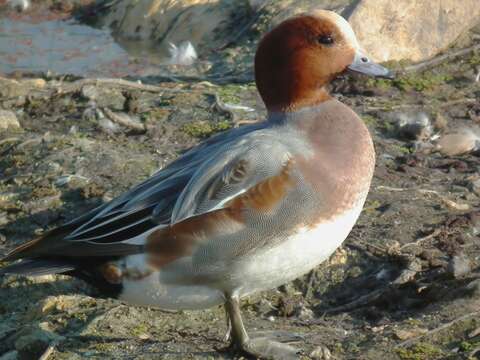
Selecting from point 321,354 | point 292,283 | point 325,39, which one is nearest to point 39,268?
point 321,354

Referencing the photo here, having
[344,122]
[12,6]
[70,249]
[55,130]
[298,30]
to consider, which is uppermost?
[298,30]

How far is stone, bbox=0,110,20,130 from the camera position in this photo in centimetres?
630

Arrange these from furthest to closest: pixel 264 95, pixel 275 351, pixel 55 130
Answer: pixel 55 130
pixel 264 95
pixel 275 351

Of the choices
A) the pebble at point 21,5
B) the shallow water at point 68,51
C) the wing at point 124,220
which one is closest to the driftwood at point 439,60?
the shallow water at point 68,51

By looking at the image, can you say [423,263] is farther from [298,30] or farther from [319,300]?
[298,30]

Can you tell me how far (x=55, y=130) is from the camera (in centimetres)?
622

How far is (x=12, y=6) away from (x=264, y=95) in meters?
6.73

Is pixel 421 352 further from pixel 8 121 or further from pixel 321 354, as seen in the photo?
pixel 8 121

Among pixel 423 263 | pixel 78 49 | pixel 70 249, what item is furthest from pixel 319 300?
pixel 78 49

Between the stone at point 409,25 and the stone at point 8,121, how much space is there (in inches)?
89.7

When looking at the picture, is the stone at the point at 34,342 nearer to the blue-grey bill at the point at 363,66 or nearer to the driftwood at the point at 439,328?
the driftwood at the point at 439,328

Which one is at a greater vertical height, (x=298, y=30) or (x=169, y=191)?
(x=298, y=30)

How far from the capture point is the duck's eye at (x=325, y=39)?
400 centimetres

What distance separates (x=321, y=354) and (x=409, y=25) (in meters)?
3.63
